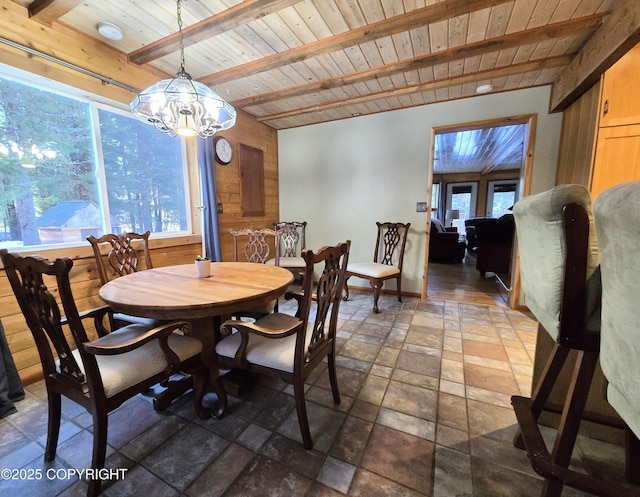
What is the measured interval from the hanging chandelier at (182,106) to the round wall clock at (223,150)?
1188 mm

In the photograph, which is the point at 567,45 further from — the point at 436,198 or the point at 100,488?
the point at 436,198

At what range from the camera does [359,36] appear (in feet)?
6.41

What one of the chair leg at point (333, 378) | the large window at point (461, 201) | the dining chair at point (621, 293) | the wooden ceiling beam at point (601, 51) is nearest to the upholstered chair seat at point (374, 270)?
the chair leg at point (333, 378)

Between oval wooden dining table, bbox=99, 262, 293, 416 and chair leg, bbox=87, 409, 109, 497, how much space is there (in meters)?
0.39

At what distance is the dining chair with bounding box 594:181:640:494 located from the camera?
53 centimetres

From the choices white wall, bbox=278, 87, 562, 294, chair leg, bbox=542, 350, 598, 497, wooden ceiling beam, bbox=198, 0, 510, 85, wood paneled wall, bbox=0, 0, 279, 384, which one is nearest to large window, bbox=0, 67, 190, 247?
wood paneled wall, bbox=0, 0, 279, 384

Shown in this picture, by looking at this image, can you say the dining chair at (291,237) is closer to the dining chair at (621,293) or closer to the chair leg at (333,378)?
the chair leg at (333,378)

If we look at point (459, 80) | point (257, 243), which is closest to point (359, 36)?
point (459, 80)

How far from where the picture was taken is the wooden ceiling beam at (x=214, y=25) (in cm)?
165

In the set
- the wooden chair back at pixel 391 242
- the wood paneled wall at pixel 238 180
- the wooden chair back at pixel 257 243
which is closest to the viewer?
the wooden chair back at pixel 257 243

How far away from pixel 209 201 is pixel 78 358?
1963 mm

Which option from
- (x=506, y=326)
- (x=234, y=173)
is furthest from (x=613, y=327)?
(x=234, y=173)

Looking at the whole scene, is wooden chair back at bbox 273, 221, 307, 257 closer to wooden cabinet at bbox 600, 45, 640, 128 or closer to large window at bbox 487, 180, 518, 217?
wooden cabinet at bbox 600, 45, 640, 128

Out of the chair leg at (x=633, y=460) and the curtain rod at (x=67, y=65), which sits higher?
the curtain rod at (x=67, y=65)
